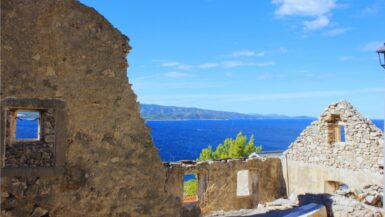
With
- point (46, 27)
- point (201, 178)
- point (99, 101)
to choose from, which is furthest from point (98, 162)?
point (201, 178)

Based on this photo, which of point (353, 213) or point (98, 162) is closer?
point (98, 162)

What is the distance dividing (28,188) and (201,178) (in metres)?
12.2

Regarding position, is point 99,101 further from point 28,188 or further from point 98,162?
point 28,188

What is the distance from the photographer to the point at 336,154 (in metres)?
16.5

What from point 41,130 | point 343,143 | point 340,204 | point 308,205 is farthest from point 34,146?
point 343,143

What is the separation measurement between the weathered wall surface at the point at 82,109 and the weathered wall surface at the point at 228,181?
10.0 m

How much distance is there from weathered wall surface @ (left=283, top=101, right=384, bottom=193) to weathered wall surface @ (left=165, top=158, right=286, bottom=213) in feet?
2.52

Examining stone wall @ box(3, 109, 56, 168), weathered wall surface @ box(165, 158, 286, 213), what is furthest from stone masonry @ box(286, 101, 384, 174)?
stone wall @ box(3, 109, 56, 168)

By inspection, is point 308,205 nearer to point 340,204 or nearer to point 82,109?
point 340,204

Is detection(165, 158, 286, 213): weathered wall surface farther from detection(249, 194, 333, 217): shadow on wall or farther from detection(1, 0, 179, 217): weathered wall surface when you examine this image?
detection(1, 0, 179, 217): weathered wall surface

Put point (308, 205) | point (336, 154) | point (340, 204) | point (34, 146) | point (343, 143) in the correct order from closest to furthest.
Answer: point (34, 146), point (340, 204), point (308, 205), point (343, 143), point (336, 154)

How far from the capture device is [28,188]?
17.0 feet

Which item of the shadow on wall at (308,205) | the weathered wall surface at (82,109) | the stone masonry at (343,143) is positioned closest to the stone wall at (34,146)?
the weathered wall surface at (82,109)

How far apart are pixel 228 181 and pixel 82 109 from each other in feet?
41.9
